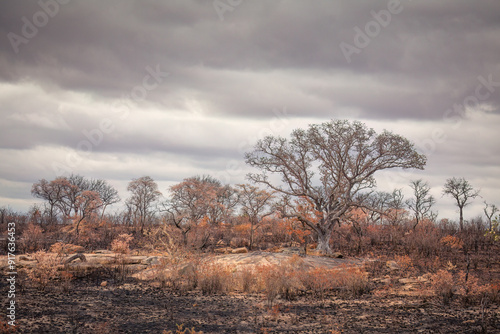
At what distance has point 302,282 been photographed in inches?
506

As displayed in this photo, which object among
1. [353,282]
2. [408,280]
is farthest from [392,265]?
[353,282]

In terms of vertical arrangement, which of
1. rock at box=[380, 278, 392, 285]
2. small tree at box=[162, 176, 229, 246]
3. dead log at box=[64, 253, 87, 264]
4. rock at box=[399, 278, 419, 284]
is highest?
small tree at box=[162, 176, 229, 246]

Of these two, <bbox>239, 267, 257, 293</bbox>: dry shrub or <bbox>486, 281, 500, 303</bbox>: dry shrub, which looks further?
<bbox>239, 267, 257, 293</bbox>: dry shrub

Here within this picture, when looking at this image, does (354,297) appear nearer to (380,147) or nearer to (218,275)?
(218,275)

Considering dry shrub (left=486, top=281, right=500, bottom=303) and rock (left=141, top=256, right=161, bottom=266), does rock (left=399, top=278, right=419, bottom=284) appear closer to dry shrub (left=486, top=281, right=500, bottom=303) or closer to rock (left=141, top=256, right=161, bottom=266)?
dry shrub (left=486, top=281, right=500, bottom=303)

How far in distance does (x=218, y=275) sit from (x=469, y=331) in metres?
7.76

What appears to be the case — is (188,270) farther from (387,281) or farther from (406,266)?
(406,266)

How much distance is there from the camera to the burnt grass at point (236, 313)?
8.23 metres

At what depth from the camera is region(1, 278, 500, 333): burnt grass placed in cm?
823

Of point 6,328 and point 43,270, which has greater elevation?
point 43,270

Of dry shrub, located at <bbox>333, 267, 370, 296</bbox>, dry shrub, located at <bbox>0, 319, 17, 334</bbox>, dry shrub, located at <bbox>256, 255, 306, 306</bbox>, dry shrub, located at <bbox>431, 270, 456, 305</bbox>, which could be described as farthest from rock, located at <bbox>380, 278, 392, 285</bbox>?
dry shrub, located at <bbox>0, 319, 17, 334</bbox>

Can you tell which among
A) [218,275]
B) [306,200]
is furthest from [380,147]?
[218,275]

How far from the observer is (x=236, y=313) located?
9758 mm

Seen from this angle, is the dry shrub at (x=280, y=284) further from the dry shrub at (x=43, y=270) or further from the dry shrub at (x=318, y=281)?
A: the dry shrub at (x=43, y=270)
